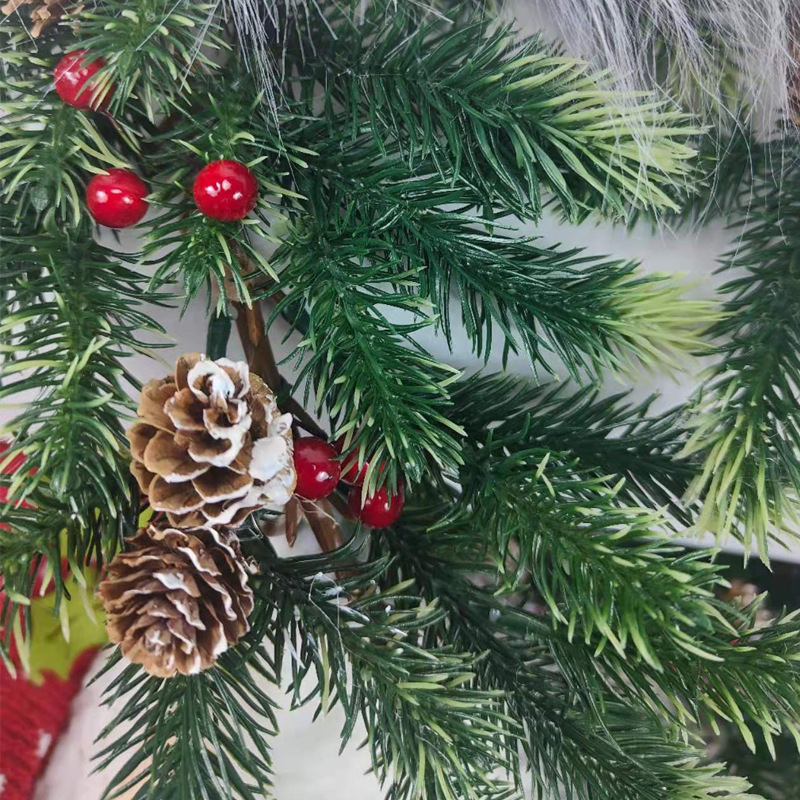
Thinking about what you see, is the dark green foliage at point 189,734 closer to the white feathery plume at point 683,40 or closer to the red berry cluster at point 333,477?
the red berry cluster at point 333,477

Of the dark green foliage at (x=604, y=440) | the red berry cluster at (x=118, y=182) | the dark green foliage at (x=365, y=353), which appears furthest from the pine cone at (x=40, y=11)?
the dark green foliage at (x=604, y=440)

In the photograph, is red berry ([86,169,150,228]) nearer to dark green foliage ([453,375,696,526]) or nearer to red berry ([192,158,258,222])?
red berry ([192,158,258,222])

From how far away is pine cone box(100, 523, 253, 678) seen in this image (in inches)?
8.7

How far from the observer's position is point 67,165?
248 millimetres

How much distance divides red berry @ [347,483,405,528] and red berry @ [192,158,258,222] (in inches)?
5.0

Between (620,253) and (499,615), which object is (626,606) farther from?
(620,253)

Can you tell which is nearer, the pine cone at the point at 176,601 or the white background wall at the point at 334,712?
the pine cone at the point at 176,601

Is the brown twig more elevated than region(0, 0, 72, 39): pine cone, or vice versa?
region(0, 0, 72, 39): pine cone

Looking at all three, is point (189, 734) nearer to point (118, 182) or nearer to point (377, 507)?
point (377, 507)

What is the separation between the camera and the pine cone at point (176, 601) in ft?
0.73

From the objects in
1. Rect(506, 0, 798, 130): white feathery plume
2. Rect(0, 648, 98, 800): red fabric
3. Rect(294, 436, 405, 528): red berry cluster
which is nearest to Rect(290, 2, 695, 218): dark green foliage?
Rect(506, 0, 798, 130): white feathery plume

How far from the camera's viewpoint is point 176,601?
221 mm

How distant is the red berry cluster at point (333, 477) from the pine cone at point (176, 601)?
5cm

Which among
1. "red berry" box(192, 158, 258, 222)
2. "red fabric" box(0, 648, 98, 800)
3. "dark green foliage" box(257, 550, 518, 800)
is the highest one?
"red berry" box(192, 158, 258, 222)
